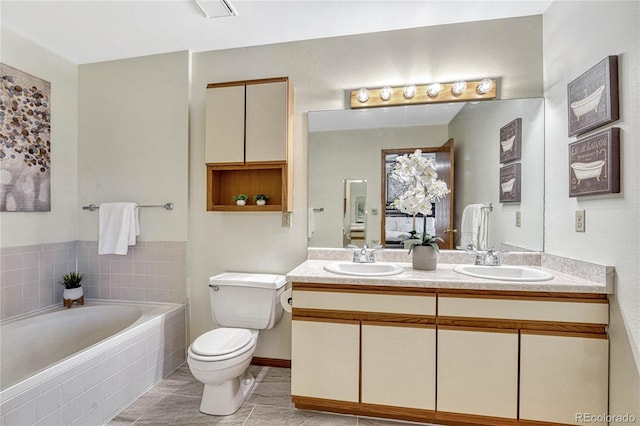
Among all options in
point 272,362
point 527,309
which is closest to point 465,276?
point 527,309

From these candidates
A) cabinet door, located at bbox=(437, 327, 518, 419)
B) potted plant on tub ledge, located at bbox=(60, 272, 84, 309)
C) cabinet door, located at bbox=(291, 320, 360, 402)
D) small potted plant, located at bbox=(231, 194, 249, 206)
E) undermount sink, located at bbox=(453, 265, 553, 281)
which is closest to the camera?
cabinet door, located at bbox=(437, 327, 518, 419)

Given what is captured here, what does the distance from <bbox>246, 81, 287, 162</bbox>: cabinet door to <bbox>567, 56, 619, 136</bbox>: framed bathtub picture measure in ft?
5.61

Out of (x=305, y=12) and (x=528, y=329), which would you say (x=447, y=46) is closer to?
(x=305, y=12)

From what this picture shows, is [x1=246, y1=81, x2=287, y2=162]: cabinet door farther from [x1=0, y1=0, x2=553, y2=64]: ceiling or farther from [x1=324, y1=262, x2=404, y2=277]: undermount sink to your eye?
[x1=324, y1=262, x2=404, y2=277]: undermount sink

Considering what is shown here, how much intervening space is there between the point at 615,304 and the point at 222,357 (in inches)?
78.6

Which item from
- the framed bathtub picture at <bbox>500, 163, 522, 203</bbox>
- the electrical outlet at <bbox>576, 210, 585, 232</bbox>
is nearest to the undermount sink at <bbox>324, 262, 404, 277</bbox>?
the framed bathtub picture at <bbox>500, 163, 522, 203</bbox>

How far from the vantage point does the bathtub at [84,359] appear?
1413 millimetres

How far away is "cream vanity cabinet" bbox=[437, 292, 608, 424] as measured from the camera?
149 centimetres

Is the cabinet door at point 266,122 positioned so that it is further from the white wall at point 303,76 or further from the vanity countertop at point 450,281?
the vanity countertop at point 450,281

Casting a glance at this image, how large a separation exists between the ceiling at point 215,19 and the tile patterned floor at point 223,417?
8.15ft

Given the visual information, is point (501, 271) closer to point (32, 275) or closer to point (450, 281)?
point (450, 281)

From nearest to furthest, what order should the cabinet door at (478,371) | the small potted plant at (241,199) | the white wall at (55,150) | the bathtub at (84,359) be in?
the bathtub at (84,359), the cabinet door at (478,371), the white wall at (55,150), the small potted plant at (241,199)

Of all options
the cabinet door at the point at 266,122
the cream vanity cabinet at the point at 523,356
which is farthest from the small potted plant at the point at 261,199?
the cream vanity cabinet at the point at 523,356

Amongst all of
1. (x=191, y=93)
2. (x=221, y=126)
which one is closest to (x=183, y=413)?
(x=221, y=126)
